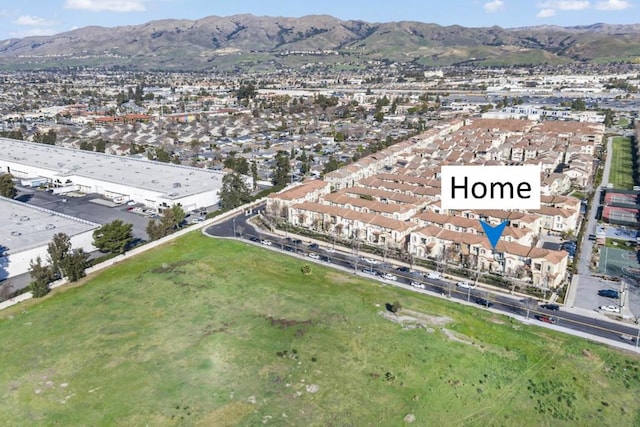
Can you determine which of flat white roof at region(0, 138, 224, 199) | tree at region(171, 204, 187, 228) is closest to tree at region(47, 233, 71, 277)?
tree at region(171, 204, 187, 228)

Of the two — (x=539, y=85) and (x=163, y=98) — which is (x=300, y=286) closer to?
(x=163, y=98)

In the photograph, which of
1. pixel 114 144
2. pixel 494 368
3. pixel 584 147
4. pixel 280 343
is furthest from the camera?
pixel 114 144

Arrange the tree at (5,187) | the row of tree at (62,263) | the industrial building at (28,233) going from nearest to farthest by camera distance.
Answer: the row of tree at (62,263) < the industrial building at (28,233) < the tree at (5,187)

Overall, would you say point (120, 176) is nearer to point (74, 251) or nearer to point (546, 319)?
point (74, 251)

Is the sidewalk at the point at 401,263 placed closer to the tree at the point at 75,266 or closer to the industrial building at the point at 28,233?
the industrial building at the point at 28,233

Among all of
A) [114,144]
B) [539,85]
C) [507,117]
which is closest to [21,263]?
[114,144]

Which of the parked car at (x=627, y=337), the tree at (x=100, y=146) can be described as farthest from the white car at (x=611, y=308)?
the tree at (x=100, y=146)

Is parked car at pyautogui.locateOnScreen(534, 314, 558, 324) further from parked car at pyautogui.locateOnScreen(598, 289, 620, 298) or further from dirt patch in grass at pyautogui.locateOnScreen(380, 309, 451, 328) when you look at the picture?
parked car at pyautogui.locateOnScreen(598, 289, 620, 298)
